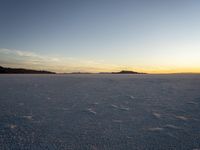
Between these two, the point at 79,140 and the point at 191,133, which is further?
the point at 191,133

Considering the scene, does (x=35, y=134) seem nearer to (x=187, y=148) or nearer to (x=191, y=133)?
(x=187, y=148)

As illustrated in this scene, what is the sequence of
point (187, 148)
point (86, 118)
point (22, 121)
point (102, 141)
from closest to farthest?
point (187, 148) < point (102, 141) < point (22, 121) < point (86, 118)

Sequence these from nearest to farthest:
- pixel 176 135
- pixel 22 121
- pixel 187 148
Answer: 1. pixel 187 148
2. pixel 176 135
3. pixel 22 121

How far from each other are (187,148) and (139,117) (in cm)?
152

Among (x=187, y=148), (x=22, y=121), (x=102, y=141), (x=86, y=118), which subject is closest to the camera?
(x=187, y=148)

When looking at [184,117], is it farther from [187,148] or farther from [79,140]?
[79,140]

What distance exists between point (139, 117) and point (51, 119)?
2.01 m

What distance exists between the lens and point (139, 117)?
3.99 metres

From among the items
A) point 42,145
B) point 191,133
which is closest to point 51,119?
point 42,145

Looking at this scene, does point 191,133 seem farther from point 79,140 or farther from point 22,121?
point 22,121

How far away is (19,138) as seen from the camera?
279cm

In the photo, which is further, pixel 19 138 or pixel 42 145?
pixel 19 138

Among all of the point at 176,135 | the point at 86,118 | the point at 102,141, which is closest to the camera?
the point at 102,141

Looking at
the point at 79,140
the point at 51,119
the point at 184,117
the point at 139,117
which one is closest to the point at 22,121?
the point at 51,119
